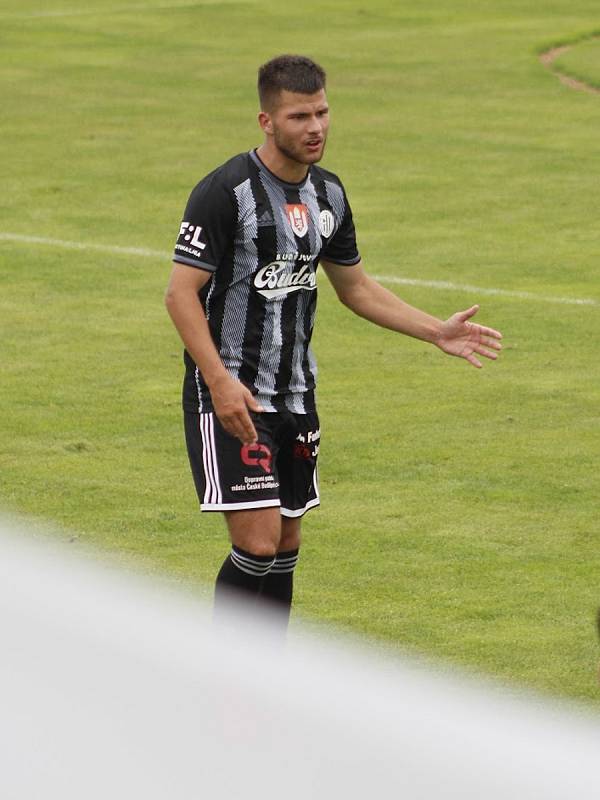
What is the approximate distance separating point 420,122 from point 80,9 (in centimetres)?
1457

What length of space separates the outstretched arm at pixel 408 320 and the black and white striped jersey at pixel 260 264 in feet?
0.94

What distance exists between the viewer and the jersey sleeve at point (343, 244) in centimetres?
557

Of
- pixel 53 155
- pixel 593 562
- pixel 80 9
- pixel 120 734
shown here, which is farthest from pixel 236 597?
pixel 80 9

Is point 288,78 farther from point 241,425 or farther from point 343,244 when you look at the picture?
point 241,425

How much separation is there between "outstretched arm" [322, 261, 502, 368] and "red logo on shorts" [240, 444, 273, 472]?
0.76 meters

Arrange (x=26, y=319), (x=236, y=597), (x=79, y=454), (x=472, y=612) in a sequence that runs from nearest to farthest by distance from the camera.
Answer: (x=236, y=597) → (x=472, y=612) → (x=79, y=454) → (x=26, y=319)

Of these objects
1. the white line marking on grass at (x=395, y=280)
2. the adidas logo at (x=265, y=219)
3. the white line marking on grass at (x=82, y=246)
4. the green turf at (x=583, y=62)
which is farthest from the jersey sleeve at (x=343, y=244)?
the green turf at (x=583, y=62)

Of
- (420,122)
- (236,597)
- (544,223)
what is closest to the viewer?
(236,597)

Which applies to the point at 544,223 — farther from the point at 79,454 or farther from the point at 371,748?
the point at 371,748

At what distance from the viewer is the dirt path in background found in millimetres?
25875

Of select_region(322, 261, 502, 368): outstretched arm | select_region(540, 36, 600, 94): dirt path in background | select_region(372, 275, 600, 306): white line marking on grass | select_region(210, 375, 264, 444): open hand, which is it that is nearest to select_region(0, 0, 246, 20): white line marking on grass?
select_region(540, 36, 600, 94): dirt path in background

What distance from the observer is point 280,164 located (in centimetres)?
526

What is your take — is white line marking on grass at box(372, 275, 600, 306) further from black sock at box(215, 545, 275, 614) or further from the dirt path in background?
the dirt path in background

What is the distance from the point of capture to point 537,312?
42.1 ft
